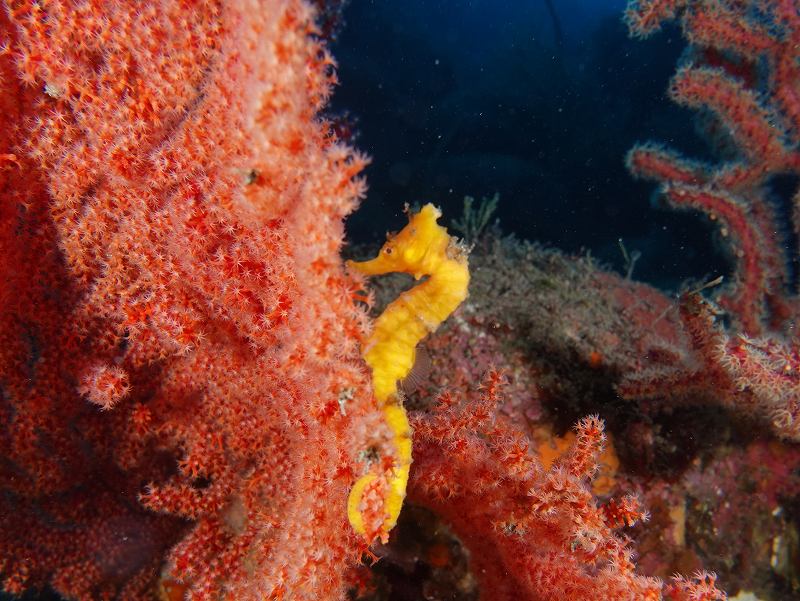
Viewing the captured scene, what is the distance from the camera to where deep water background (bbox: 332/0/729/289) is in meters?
13.9

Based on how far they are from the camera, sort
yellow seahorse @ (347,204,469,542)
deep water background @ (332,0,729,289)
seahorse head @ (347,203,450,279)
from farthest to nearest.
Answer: deep water background @ (332,0,729,289), seahorse head @ (347,203,450,279), yellow seahorse @ (347,204,469,542)

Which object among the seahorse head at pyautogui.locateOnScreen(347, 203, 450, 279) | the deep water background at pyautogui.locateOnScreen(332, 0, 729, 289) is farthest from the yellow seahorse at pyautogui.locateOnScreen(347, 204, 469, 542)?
the deep water background at pyautogui.locateOnScreen(332, 0, 729, 289)

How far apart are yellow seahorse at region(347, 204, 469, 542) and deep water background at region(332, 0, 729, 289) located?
1111 centimetres

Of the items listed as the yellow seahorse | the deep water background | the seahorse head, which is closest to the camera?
the yellow seahorse

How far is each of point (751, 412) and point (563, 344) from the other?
64.1 inches

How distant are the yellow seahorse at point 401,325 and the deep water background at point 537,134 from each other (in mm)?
11111

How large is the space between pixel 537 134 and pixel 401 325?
14.7m

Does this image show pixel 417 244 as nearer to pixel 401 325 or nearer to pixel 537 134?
pixel 401 325

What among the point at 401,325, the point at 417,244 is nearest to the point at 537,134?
the point at 417,244

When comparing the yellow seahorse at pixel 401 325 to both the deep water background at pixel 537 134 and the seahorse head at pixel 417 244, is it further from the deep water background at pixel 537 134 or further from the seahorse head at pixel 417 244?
the deep water background at pixel 537 134

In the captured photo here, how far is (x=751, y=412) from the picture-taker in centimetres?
414

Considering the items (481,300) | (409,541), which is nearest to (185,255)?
(409,541)

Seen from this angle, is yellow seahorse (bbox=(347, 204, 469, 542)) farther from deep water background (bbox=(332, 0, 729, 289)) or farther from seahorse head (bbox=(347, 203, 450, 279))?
deep water background (bbox=(332, 0, 729, 289))

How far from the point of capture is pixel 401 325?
215 centimetres
